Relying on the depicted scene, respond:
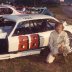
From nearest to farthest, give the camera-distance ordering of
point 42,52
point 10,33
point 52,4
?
point 10,33 → point 42,52 → point 52,4

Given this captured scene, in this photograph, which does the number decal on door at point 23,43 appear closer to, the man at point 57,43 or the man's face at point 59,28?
the man at point 57,43

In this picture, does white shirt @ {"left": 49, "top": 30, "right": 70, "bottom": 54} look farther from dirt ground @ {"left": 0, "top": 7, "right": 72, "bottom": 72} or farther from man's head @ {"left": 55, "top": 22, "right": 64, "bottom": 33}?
dirt ground @ {"left": 0, "top": 7, "right": 72, "bottom": 72}

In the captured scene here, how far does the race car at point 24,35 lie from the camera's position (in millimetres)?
9578

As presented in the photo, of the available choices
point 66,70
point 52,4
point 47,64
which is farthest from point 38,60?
point 52,4

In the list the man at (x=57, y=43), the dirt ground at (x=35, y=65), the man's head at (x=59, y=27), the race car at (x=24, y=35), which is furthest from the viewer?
the race car at (x=24, y=35)

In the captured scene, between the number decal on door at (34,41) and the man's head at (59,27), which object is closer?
the man's head at (59,27)

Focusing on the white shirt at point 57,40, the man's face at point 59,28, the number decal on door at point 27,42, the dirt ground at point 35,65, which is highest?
the man's face at point 59,28

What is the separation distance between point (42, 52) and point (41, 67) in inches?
53.8

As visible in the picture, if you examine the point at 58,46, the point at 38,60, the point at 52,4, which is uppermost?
the point at 58,46

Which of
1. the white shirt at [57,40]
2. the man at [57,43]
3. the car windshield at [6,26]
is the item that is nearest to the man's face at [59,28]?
the man at [57,43]

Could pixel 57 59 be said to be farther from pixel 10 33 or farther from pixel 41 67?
pixel 10 33

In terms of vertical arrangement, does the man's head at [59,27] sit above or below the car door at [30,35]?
above

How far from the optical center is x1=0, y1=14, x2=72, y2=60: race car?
9578 millimetres

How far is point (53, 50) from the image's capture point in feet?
30.8
